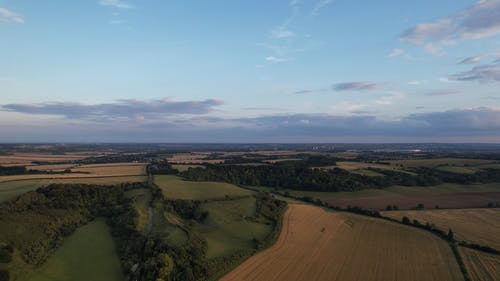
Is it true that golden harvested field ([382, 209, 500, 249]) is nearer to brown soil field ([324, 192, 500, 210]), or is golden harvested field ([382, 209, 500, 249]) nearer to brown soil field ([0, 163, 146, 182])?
brown soil field ([324, 192, 500, 210])

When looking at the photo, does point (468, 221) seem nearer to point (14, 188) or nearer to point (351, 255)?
point (351, 255)

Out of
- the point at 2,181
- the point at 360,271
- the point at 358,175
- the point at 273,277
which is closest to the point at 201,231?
the point at 273,277

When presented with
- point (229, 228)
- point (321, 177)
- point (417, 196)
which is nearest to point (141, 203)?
point (229, 228)

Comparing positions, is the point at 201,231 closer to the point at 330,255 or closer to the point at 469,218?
the point at 330,255

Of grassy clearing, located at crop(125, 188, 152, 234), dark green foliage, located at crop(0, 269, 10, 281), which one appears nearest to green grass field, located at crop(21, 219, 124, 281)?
dark green foliage, located at crop(0, 269, 10, 281)

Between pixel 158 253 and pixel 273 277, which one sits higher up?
pixel 158 253

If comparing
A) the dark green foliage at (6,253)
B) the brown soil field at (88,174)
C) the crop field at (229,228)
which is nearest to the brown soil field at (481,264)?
the crop field at (229,228)

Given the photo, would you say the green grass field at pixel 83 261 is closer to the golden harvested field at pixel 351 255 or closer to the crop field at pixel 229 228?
the crop field at pixel 229 228
